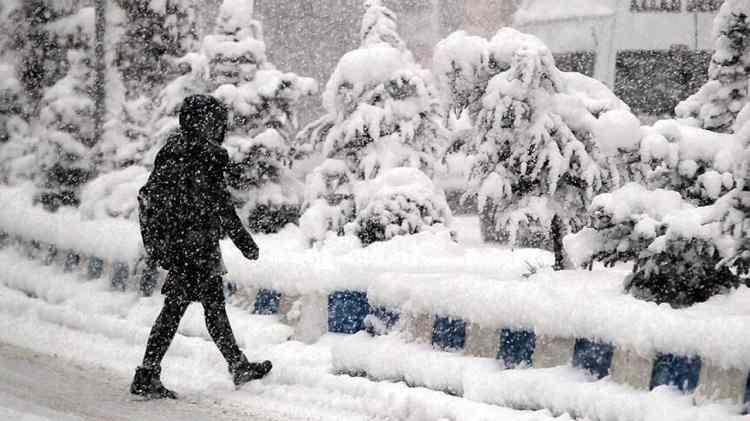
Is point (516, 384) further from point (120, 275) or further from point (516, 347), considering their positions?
point (120, 275)

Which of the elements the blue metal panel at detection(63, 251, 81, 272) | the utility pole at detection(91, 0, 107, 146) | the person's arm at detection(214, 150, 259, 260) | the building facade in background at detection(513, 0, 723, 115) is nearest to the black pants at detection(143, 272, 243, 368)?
the person's arm at detection(214, 150, 259, 260)

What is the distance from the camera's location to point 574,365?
6.02 m

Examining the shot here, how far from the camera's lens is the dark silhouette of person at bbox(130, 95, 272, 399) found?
22.7ft

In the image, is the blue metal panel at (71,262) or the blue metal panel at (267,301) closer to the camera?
the blue metal panel at (267,301)

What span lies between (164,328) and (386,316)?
60.2 inches

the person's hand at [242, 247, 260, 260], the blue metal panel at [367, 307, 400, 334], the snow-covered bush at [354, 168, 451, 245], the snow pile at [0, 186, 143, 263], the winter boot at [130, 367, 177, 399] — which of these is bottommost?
the winter boot at [130, 367, 177, 399]

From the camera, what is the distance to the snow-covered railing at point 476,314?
17.7 ft

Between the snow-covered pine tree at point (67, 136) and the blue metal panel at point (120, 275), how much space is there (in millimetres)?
7072

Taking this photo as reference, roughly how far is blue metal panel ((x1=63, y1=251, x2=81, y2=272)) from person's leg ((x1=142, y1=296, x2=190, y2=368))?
4233mm

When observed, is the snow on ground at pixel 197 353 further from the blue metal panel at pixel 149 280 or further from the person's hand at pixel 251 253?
the person's hand at pixel 251 253

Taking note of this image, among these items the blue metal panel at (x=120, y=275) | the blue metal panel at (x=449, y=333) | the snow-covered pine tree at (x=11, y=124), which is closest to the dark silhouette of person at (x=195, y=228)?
the blue metal panel at (x=449, y=333)

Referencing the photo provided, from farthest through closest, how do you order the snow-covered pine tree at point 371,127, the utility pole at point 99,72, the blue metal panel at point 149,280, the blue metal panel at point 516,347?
the utility pole at point 99,72
the snow-covered pine tree at point 371,127
the blue metal panel at point 149,280
the blue metal panel at point 516,347

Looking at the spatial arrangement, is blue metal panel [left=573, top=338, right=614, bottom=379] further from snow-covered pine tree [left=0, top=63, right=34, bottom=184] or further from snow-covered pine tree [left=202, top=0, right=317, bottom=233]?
snow-covered pine tree [left=0, top=63, right=34, bottom=184]

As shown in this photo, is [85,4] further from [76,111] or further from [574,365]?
[574,365]
